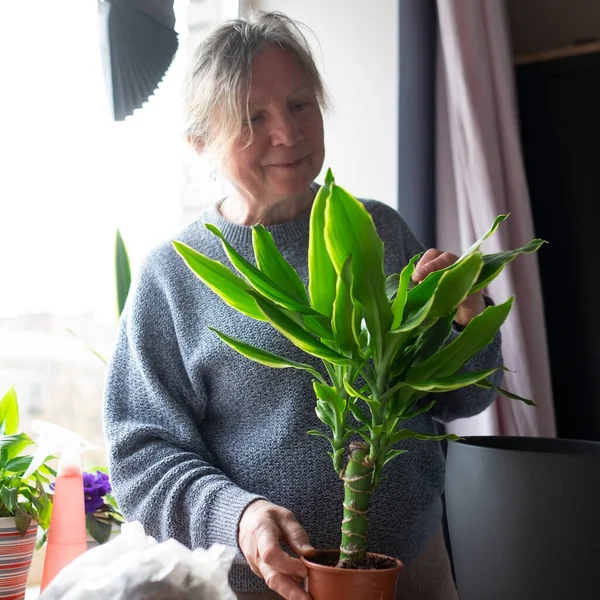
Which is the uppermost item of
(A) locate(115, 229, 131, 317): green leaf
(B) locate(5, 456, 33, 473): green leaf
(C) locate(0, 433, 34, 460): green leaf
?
(A) locate(115, 229, 131, 317): green leaf

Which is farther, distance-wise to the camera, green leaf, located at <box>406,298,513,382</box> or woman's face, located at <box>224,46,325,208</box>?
woman's face, located at <box>224,46,325,208</box>

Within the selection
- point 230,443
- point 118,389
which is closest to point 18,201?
point 118,389

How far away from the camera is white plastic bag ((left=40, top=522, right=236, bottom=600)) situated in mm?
658

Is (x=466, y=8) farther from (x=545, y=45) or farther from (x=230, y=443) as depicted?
(x=230, y=443)

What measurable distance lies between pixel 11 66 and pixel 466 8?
0.94 m

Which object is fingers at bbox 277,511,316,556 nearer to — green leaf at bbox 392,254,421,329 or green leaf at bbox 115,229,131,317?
green leaf at bbox 392,254,421,329

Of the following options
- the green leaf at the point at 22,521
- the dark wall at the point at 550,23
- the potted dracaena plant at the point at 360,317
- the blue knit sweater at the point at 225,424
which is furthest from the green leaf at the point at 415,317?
the dark wall at the point at 550,23

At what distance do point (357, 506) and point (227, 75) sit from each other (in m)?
0.70

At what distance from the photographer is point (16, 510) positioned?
1.26 metres

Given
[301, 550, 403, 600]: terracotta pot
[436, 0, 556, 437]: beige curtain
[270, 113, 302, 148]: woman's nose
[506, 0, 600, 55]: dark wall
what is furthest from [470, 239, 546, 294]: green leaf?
[506, 0, 600, 55]: dark wall

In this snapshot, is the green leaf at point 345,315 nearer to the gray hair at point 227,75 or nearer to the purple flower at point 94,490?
the gray hair at point 227,75

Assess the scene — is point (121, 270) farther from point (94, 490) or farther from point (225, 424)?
point (225, 424)

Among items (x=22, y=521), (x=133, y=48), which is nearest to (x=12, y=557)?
(x=22, y=521)

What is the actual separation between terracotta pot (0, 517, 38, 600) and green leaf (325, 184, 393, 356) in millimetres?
799
